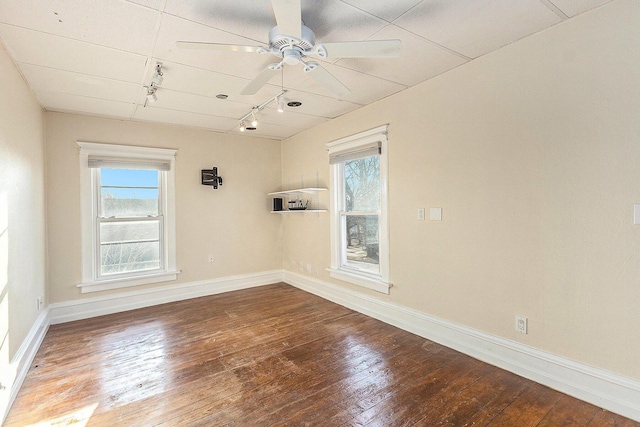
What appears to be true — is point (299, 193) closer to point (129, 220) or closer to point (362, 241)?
point (362, 241)

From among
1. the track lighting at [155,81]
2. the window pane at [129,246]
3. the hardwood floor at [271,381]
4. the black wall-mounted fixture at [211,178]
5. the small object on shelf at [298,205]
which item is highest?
the track lighting at [155,81]

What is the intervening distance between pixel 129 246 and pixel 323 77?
3.70 m

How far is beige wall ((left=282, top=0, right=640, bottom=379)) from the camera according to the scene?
2.00 metres

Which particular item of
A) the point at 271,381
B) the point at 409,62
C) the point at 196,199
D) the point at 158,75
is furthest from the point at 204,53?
the point at 196,199

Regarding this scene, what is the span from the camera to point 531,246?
7.92 ft

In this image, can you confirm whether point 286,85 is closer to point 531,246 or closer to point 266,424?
point 531,246

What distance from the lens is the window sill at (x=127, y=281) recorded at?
4016 mm

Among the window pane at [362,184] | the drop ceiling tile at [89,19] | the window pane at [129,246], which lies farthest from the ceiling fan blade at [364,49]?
the window pane at [129,246]

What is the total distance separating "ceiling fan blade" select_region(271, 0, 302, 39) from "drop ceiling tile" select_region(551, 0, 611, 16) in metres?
1.60

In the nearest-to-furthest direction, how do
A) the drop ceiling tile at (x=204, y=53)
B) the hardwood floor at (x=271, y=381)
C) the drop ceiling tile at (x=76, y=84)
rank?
the hardwood floor at (x=271, y=381) < the drop ceiling tile at (x=204, y=53) < the drop ceiling tile at (x=76, y=84)

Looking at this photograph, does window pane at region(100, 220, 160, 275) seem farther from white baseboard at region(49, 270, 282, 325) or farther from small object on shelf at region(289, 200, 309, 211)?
small object on shelf at region(289, 200, 309, 211)

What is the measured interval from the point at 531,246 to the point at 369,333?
1746mm

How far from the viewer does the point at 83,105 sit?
363 centimetres

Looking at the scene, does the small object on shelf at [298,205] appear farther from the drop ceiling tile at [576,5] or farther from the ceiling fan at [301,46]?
the drop ceiling tile at [576,5]
